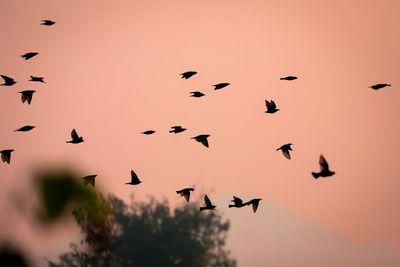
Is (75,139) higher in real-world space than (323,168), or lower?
higher

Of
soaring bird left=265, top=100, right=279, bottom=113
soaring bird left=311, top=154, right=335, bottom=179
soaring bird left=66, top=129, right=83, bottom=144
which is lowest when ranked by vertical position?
soaring bird left=311, top=154, right=335, bottom=179

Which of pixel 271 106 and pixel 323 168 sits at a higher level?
pixel 271 106

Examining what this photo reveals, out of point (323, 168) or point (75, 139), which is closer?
point (323, 168)

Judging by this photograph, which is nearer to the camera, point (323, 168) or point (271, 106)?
point (323, 168)

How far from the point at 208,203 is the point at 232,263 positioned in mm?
44616

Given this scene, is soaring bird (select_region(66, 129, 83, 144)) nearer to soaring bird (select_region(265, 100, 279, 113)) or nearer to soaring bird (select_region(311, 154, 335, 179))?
soaring bird (select_region(265, 100, 279, 113))

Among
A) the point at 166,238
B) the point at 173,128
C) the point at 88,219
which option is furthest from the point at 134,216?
the point at 173,128

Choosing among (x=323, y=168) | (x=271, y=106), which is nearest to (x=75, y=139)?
(x=271, y=106)

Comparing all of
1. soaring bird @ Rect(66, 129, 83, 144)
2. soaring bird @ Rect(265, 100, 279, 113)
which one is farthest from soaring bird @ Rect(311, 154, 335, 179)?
soaring bird @ Rect(66, 129, 83, 144)

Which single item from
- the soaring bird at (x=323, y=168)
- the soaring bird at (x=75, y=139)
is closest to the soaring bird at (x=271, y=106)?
the soaring bird at (x=323, y=168)

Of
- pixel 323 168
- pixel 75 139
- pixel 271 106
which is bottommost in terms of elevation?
pixel 323 168

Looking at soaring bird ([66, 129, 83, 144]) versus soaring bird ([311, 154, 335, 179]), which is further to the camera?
soaring bird ([66, 129, 83, 144])

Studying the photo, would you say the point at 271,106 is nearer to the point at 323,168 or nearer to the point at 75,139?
the point at 323,168

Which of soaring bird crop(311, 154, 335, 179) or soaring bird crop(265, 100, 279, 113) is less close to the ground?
soaring bird crop(265, 100, 279, 113)
